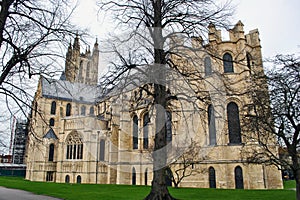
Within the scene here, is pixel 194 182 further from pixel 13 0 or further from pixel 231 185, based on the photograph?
pixel 13 0

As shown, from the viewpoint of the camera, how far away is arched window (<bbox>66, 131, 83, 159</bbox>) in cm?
3878

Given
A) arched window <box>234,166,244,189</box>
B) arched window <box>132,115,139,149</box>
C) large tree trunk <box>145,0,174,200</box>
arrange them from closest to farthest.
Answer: large tree trunk <box>145,0,174,200</box>, arched window <box>234,166,244,189</box>, arched window <box>132,115,139,149</box>

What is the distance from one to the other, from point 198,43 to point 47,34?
21.6 feet

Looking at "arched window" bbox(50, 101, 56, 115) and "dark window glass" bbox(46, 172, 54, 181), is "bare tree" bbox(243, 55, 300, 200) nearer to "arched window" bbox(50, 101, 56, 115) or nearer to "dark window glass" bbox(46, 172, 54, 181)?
"dark window glass" bbox(46, 172, 54, 181)

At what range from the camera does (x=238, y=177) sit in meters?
24.1

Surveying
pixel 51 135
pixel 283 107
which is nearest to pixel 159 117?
pixel 283 107

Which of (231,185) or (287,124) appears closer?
(287,124)

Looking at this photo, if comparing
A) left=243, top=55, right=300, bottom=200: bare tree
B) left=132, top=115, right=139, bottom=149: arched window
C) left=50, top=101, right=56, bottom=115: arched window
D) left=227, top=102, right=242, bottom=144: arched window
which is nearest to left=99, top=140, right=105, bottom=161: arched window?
left=132, top=115, right=139, bottom=149: arched window

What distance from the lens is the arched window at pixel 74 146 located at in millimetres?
38781

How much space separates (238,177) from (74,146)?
24515 mm

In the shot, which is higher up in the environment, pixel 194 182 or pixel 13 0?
pixel 13 0

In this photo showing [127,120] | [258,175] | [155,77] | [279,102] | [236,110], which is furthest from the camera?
[127,120]

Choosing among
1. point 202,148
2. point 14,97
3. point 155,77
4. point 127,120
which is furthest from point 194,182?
→ point 14,97

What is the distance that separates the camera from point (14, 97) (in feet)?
30.6
